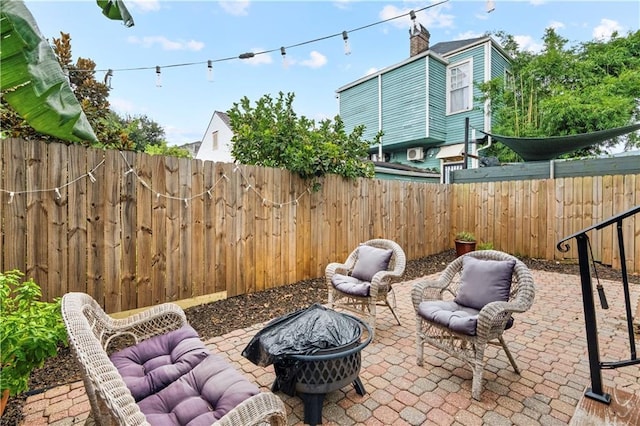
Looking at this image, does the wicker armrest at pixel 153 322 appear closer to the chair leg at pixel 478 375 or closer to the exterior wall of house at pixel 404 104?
the chair leg at pixel 478 375

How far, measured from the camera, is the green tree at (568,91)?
28.9 feet

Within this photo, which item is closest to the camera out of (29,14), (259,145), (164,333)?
(29,14)

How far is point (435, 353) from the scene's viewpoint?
2.87m

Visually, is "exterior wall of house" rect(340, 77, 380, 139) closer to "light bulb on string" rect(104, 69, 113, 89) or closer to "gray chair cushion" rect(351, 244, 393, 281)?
"light bulb on string" rect(104, 69, 113, 89)

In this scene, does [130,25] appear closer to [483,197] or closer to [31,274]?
[31,274]

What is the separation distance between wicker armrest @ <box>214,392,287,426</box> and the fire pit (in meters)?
0.45

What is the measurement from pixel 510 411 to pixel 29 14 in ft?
11.2

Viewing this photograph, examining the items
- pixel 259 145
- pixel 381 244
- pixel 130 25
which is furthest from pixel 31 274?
pixel 381 244

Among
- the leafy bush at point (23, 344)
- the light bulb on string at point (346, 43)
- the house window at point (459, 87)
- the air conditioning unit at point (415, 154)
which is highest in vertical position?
the house window at point (459, 87)

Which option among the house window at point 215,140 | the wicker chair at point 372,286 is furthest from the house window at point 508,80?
the house window at point 215,140

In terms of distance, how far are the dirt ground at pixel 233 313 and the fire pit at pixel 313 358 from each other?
1.26 meters

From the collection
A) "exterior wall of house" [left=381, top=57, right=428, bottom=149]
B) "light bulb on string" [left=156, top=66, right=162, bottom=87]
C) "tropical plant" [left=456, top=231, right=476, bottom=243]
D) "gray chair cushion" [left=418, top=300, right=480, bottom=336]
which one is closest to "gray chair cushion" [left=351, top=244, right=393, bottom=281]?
"gray chair cushion" [left=418, top=300, right=480, bottom=336]

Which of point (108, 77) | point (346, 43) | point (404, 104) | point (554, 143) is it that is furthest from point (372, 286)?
point (404, 104)

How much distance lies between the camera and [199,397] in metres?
1.57
